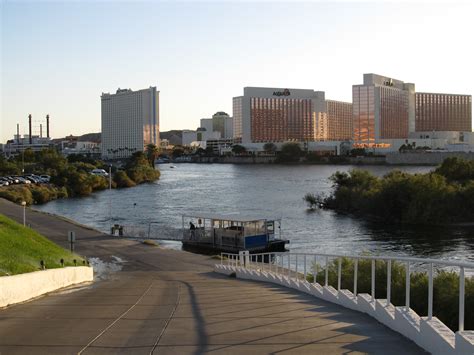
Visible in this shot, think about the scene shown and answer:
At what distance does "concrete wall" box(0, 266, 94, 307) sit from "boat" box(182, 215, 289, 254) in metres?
20.2

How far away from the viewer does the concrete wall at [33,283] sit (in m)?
11.2

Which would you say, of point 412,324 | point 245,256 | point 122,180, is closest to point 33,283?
point 412,324

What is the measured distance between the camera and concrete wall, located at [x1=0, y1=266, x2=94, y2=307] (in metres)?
11.2

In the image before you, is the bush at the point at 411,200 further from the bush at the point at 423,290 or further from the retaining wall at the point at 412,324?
the retaining wall at the point at 412,324

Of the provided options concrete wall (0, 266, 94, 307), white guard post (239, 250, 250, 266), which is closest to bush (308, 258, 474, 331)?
white guard post (239, 250, 250, 266)

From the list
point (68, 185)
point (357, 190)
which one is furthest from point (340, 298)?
point (68, 185)

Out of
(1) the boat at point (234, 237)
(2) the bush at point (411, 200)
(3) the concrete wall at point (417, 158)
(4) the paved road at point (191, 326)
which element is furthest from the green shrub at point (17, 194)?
(3) the concrete wall at point (417, 158)

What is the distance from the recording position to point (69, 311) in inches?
389

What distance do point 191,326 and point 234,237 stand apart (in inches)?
1218

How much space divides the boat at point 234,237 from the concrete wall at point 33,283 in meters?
20.2

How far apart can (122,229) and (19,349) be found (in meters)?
34.2

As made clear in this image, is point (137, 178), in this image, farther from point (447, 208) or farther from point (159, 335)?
point (159, 335)

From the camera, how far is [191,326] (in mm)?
7879

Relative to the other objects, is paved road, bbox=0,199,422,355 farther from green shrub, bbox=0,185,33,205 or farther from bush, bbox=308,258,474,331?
green shrub, bbox=0,185,33,205
